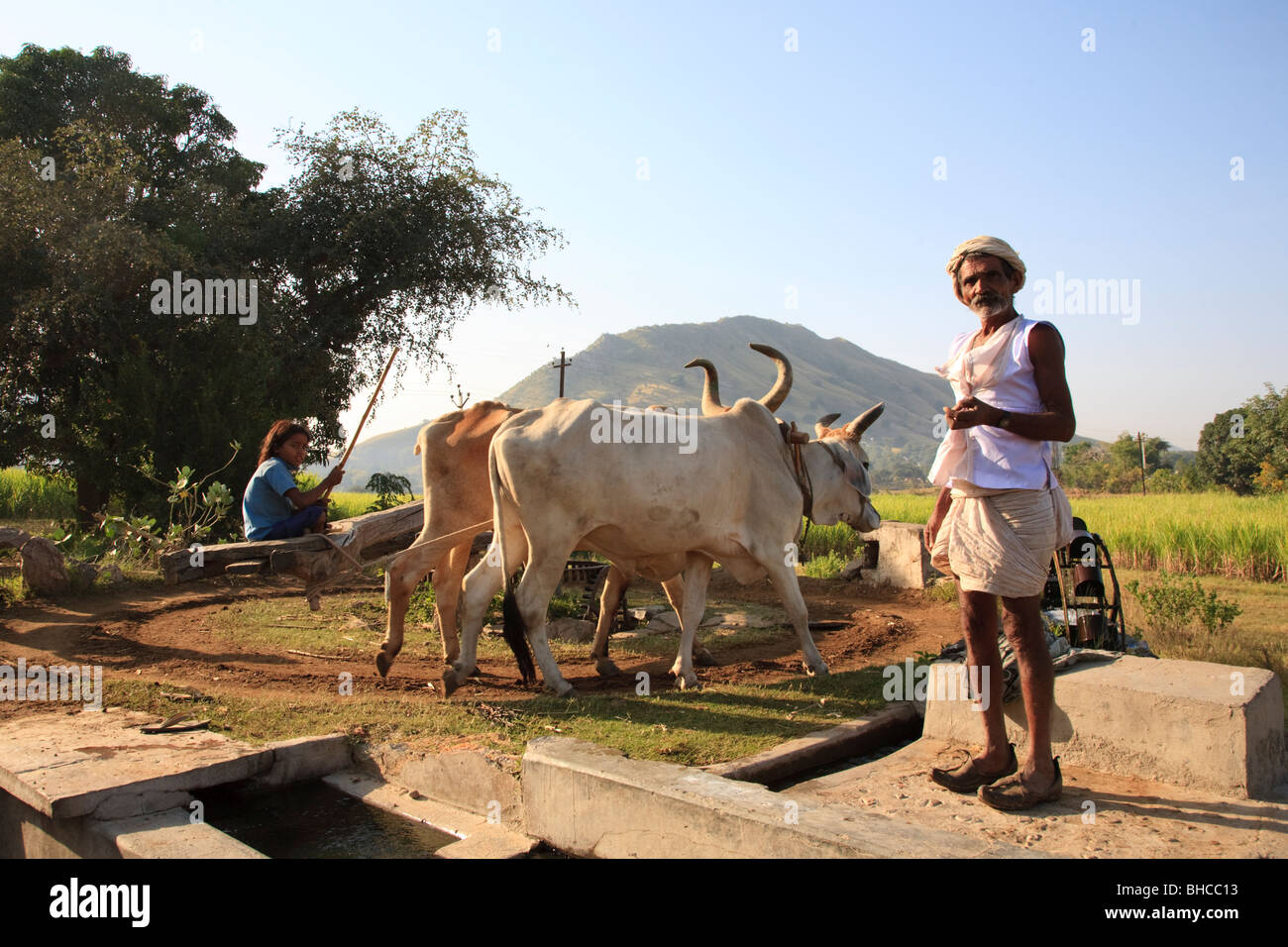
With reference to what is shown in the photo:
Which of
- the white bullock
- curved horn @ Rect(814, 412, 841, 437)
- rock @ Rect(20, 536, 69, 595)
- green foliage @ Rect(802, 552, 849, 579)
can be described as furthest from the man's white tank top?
rock @ Rect(20, 536, 69, 595)

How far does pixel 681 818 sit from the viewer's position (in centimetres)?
331

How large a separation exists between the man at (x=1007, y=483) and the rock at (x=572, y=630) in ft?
15.7

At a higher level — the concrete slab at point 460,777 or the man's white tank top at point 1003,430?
the man's white tank top at point 1003,430

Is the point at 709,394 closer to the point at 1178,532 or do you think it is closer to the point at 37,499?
the point at 1178,532

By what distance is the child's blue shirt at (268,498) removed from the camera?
6773 mm

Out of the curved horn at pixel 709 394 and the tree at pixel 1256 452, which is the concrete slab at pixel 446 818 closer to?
the curved horn at pixel 709 394

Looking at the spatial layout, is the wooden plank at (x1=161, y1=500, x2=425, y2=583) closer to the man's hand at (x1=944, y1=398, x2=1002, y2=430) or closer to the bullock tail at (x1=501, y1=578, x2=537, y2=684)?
the bullock tail at (x1=501, y1=578, x2=537, y2=684)

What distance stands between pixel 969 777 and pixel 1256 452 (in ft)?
101

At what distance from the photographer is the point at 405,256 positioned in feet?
59.5

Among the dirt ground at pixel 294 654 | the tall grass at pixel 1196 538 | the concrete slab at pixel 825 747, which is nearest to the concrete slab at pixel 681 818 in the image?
the concrete slab at pixel 825 747

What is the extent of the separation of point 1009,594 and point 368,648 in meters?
5.52

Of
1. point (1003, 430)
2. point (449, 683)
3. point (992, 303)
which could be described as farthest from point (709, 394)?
point (1003, 430)
